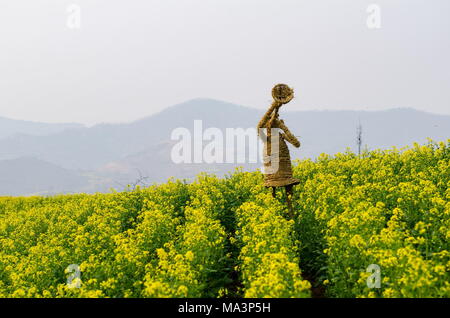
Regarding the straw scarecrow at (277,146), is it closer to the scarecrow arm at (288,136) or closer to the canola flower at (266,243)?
the scarecrow arm at (288,136)

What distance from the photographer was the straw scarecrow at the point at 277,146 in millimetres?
12461

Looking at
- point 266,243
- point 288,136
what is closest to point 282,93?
point 288,136

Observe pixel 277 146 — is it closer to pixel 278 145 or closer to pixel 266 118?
pixel 278 145

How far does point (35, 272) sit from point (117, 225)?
10.1ft

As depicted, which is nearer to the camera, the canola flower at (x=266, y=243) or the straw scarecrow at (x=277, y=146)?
the canola flower at (x=266, y=243)

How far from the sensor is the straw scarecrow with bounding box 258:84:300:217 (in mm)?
12461

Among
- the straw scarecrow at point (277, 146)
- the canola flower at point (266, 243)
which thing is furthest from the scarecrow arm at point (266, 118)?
the canola flower at point (266, 243)

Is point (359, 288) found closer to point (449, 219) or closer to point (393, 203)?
point (449, 219)

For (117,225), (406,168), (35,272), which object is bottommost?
(35,272)

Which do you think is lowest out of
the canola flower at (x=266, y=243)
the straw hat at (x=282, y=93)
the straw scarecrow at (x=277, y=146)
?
the canola flower at (x=266, y=243)
